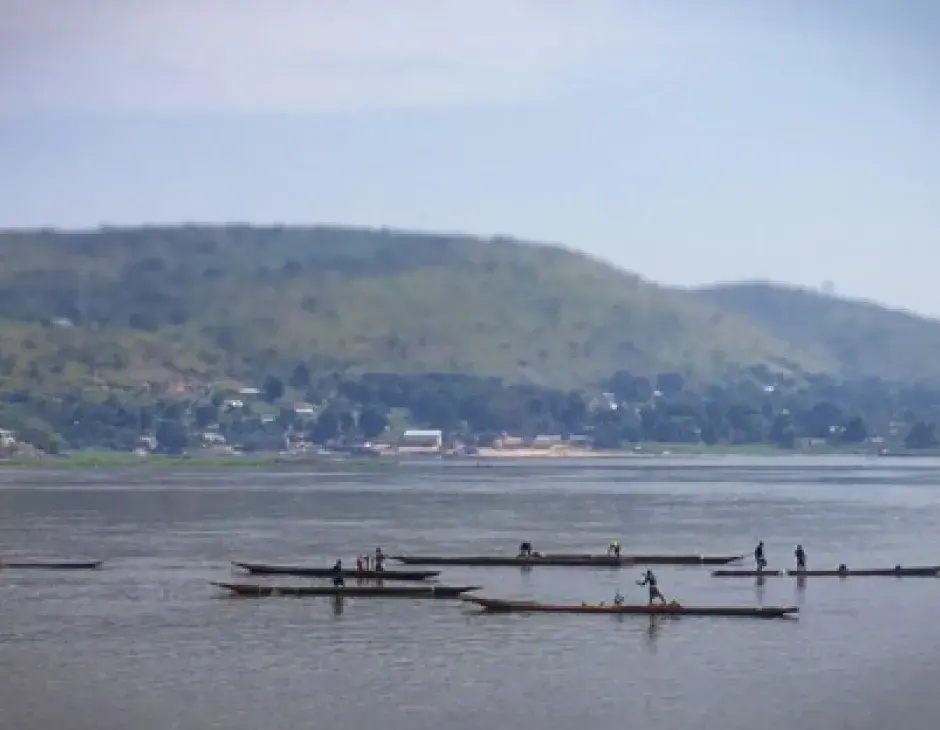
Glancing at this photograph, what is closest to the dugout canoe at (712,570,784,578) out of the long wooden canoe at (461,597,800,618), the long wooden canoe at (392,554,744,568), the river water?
the river water

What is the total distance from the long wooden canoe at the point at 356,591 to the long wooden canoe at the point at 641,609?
16.6 ft

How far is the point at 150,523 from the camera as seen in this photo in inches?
6240

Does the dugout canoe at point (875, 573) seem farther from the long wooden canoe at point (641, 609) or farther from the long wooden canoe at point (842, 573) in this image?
the long wooden canoe at point (641, 609)

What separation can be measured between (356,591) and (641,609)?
16.2 metres

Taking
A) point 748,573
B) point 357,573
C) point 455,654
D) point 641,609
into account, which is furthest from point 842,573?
point 455,654

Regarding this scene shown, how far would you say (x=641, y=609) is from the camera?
8281 cm

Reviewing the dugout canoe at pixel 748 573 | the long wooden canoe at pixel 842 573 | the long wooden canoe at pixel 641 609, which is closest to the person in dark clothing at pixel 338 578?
the long wooden canoe at pixel 641 609

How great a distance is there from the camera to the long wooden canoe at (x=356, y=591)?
91.2m

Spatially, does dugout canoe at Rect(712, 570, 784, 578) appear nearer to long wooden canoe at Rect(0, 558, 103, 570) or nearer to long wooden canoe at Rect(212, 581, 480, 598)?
long wooden canoe at Rect(212, 581, 480, 598)

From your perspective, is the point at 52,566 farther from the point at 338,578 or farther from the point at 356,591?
the point at 356,591

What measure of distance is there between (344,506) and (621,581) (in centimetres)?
8887

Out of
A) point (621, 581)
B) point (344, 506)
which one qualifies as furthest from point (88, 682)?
point (344, 506)

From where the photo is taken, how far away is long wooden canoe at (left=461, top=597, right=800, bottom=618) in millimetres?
83062

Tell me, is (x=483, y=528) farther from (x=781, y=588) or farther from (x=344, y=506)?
(x=781, y=588)
